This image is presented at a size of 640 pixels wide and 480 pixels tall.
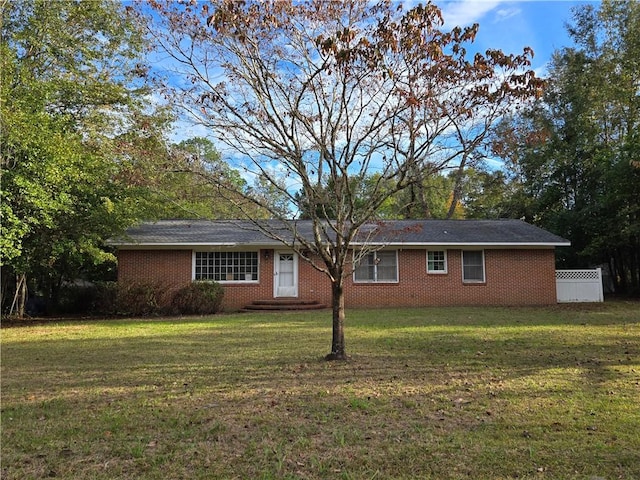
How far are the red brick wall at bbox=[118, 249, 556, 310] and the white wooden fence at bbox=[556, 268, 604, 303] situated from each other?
3.43 ft

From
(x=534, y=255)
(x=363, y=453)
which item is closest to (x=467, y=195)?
(x=534, y=255)

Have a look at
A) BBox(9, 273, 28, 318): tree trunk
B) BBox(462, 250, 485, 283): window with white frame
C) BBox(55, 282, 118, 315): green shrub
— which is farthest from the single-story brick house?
BBox(9, 273, 28, 318): tree trunk

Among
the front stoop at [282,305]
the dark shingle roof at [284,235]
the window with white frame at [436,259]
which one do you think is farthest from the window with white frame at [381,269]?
the front stoop at [282,305]

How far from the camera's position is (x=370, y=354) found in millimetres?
7613

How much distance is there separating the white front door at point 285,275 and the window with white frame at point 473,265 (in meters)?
6.28

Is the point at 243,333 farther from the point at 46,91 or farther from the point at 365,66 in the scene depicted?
the point at 46,91

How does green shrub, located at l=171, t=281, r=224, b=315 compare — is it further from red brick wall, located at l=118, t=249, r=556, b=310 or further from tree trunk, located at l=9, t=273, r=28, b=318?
tree trunk, located at l=9, t=273, r=28, b=318

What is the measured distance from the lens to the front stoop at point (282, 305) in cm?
1638

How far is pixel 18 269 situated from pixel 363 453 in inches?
484

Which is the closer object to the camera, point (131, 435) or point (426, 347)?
point (131, 435)

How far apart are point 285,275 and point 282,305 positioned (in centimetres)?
137

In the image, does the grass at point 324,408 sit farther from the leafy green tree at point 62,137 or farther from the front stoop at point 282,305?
the front stoop at point 282,305

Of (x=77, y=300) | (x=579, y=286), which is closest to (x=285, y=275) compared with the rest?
(x=77, y=300)

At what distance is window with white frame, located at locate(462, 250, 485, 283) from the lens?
17906 millimetres
